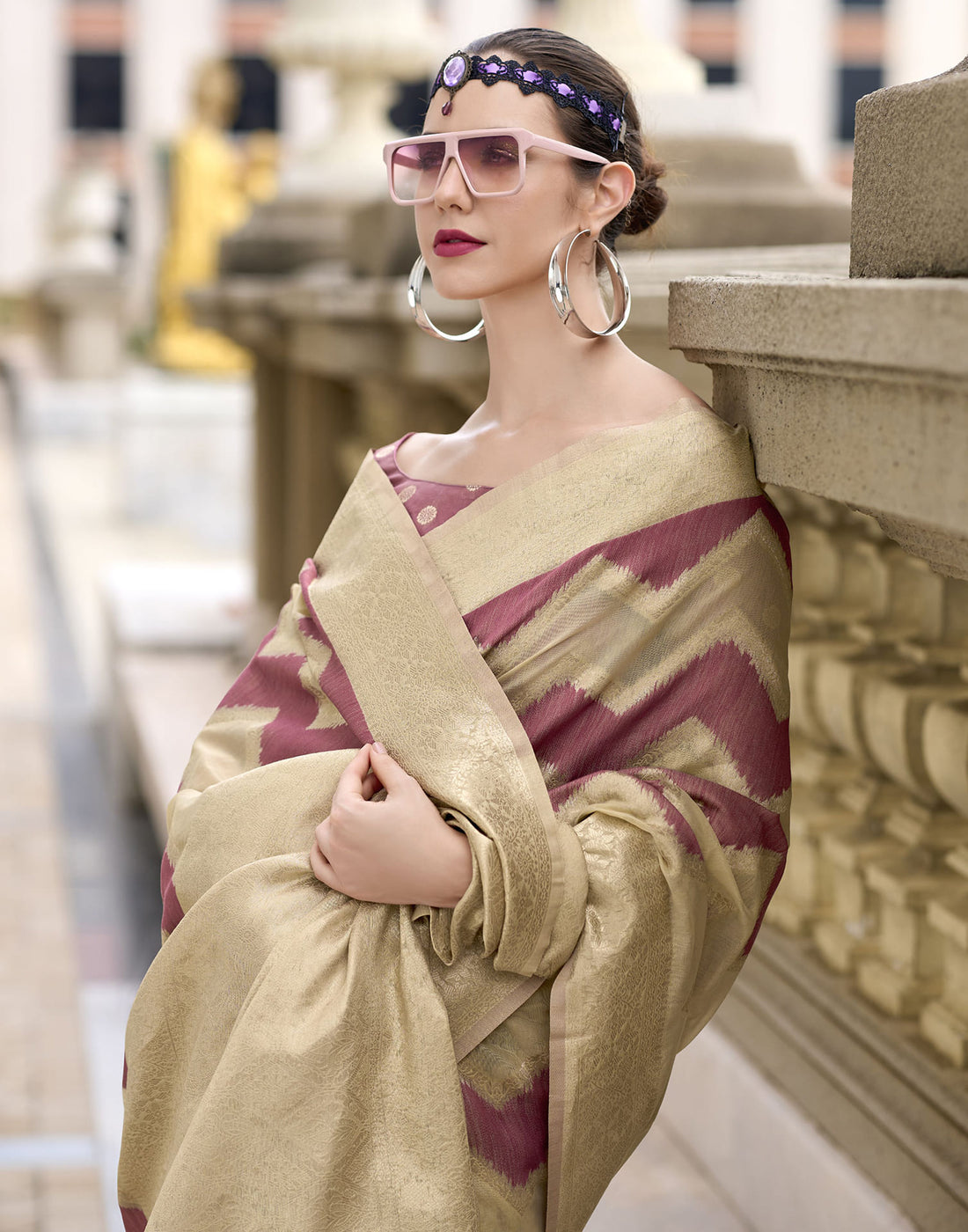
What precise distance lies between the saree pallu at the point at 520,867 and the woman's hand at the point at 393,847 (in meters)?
0.02

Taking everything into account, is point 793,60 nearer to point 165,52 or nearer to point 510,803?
point 165,52

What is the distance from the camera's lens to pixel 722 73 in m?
32.2

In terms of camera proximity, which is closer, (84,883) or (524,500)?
(524,500)

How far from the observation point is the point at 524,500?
1.63 meters

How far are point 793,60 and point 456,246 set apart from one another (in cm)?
3161

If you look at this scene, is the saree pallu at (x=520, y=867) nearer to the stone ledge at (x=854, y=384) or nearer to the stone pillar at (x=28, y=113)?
the stone ledge at (x=854, y=384)

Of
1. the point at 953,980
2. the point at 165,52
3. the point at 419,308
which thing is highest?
the point at 165,52

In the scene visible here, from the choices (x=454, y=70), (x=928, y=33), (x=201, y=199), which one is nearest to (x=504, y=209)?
(x=454, y=70)

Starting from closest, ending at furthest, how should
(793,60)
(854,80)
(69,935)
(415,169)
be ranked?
(415,169)
(69,935)
(793,60)
(854,80)

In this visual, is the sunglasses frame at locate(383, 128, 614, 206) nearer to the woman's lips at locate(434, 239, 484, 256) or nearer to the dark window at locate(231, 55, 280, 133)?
the woman's lips at locate(434, 239, 484, 256)

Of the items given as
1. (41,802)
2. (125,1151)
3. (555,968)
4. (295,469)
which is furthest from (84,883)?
(555,968)

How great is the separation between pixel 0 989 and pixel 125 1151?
2126 mm

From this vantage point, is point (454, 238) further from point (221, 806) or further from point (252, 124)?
point (252, 124)

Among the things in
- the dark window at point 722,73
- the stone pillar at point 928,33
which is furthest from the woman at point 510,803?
the dark window at point 722,73
